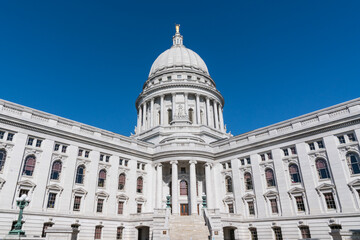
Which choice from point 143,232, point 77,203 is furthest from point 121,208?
point 77,203

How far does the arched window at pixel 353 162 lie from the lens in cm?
3150

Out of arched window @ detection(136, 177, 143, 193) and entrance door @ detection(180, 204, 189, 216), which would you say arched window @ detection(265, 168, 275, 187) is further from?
arched window @ detection(136, 177, 143, 193)

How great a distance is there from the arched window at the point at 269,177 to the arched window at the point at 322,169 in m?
6.36

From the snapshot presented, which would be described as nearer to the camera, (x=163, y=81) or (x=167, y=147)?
(x=167, y=147)

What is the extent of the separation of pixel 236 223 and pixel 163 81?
41.0m

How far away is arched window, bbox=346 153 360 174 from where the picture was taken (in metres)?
31.5

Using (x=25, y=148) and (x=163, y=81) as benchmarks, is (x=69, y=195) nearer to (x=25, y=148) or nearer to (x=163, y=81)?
(x=25, y=148)

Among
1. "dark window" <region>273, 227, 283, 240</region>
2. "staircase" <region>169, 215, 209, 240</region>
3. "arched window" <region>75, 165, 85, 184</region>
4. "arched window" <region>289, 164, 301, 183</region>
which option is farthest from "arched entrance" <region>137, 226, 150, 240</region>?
"arched window" <region>289, 164, 301, 183</region>

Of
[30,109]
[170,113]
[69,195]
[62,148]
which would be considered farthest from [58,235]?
[170,113]

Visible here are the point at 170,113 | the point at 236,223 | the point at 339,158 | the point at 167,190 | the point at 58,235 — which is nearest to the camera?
the point at 58,235

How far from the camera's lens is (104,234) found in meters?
36.3

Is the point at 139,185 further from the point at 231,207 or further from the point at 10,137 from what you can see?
the point at 10,137

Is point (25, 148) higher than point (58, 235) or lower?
higher

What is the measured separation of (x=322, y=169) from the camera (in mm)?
34188
